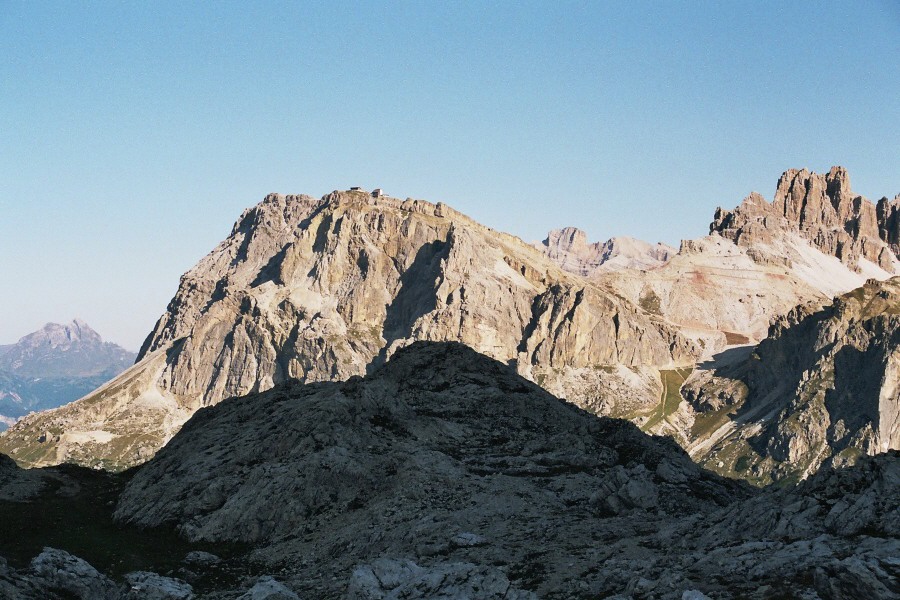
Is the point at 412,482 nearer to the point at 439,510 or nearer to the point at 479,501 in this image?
the point at 479,501

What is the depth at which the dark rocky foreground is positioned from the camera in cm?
4488

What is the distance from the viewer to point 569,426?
103 meters

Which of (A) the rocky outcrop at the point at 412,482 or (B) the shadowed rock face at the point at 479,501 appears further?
(A) the rocky outcrop at the point at 412,482

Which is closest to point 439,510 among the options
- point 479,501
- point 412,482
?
point 479,501

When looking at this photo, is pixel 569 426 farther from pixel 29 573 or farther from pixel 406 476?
pixel 29 573

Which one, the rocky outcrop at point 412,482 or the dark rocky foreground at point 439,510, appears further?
the rocky outcrop at point 412,482

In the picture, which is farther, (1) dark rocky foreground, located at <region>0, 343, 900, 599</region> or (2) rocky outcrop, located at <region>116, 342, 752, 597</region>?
(2) rocky outcrop, located at <region>116, 342, 752, 597</region>

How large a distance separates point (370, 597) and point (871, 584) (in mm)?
24402

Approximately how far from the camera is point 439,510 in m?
69.1

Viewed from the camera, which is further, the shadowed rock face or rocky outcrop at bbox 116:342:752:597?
rocky outcrop at bbox 116:342:752:597

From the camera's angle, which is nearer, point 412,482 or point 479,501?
point 479,501

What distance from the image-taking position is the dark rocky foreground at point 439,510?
44.9m

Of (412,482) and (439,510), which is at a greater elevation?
(412,482)

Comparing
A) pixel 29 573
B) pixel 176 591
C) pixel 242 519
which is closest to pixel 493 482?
pixel 242 519
